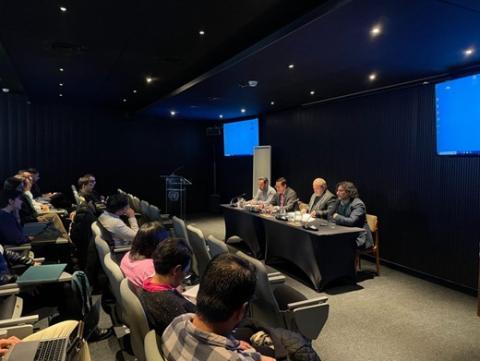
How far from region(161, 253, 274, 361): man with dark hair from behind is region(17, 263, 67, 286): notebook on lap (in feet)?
4.94

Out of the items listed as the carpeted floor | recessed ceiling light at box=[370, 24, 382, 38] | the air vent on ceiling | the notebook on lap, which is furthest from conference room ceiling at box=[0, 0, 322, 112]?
the carpeted floor

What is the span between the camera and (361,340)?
298 centimetres

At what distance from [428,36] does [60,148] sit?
26.9ft

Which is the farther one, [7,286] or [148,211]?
[148,211]

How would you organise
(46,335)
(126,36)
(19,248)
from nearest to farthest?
(46,335) → (19,248) → (126,36)

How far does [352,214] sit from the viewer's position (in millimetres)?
4395

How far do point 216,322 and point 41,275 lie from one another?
183cm

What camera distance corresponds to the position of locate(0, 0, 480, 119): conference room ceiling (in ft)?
9.36

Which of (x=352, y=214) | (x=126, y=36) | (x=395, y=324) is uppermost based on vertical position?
(x=126, y=36)

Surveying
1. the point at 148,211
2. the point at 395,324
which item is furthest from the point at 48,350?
the point at 148,211

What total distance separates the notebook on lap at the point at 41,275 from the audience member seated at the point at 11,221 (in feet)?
3.55

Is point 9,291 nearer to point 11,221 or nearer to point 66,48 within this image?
point 11,221

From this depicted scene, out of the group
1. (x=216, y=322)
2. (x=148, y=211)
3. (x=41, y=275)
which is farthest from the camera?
(x=148, y=211)

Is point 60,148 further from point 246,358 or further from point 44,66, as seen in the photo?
point 246,358
